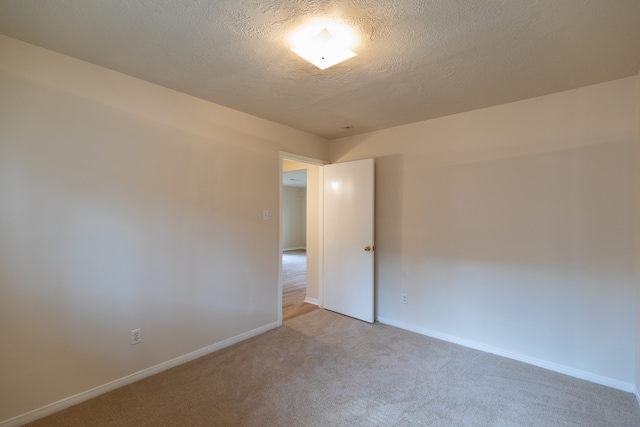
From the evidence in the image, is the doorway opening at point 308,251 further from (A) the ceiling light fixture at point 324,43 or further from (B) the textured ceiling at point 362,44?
(A) the ceiling light fixture at point 324,43

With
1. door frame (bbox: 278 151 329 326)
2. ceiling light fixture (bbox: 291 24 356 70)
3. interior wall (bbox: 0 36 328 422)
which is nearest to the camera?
ceiling light fixture (bbox: 291 24 356 70)

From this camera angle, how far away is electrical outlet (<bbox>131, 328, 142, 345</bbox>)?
2.30m

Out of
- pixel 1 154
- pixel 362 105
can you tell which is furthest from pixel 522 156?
pixel 1 154

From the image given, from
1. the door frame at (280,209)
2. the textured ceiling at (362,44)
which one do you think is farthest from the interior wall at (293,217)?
the textured ceiling at (362,44)

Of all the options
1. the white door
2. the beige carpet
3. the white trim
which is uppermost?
the white door

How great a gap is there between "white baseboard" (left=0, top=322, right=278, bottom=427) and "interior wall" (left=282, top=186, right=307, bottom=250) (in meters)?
7.12

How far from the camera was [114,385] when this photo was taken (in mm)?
2197

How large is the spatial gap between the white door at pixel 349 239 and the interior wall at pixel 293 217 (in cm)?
614

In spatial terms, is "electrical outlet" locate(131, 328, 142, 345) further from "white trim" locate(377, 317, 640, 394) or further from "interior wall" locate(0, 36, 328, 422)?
"white trim" locate(377, 317, 640, 394)

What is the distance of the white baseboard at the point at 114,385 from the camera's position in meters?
1.84

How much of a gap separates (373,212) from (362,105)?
1.29 m

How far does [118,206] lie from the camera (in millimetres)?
2217

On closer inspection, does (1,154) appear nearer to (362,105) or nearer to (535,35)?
(362,105)

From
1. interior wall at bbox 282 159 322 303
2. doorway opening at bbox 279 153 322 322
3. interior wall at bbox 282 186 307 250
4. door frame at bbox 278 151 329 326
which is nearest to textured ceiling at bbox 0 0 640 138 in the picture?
door frame at bbox 278 151 329 326
